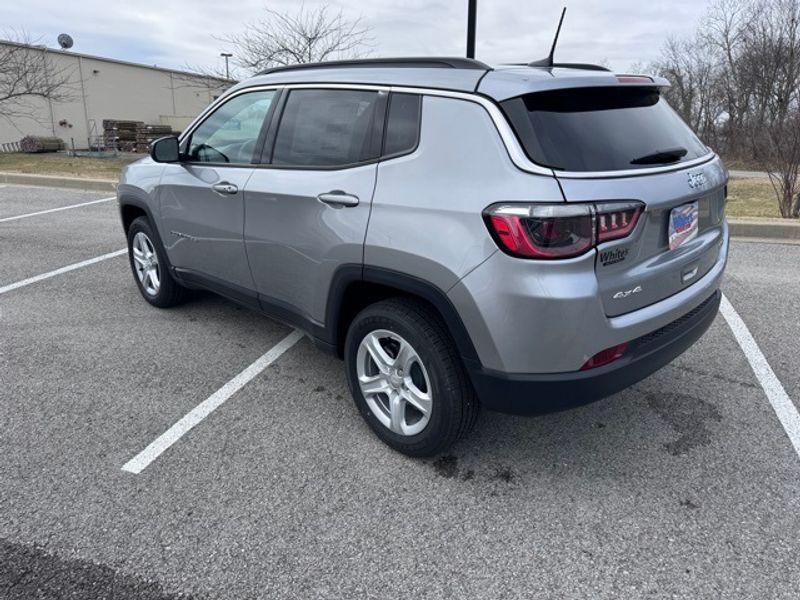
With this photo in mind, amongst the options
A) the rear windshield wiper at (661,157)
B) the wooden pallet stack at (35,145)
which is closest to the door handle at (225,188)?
the rear windshield wiper at (661,157)

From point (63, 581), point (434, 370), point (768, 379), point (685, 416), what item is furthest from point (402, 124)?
point (768, 379)

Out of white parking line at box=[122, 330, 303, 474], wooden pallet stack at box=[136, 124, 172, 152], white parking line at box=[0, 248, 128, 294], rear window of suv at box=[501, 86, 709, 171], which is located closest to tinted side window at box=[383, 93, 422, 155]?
rear window of suv at box=[501, 86, 709, 171]

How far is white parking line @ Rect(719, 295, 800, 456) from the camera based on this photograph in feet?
10.0

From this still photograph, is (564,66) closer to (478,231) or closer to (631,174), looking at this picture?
(631,174)

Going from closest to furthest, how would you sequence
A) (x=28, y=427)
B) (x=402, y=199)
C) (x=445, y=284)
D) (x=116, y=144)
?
1. (x=445, y=284)
2. (x=402, y=199)
3. (x=28, y=427)
4. (x=116, y=144)

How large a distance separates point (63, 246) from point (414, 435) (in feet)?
18.9

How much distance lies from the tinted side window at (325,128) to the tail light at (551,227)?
85 cm

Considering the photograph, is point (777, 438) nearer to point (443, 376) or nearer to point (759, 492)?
point (759, 492)

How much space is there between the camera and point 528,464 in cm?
281

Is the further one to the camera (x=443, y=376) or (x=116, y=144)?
(x=116, y=144)

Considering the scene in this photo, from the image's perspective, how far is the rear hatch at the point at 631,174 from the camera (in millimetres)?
2264

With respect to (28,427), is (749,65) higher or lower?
higher

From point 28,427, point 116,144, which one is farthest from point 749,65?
point 28,427

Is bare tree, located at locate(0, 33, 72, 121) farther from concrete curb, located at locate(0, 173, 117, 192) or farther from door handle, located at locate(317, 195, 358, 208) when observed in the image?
door handle, located at locate(317, 195, 358, 208)
